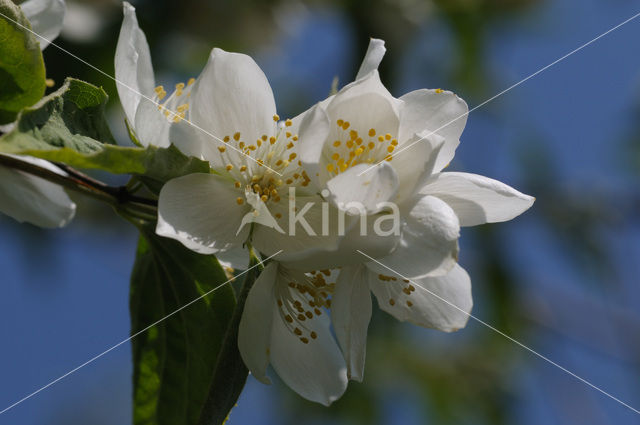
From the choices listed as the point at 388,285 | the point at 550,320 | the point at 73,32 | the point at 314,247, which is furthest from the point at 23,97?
the point at 550,320

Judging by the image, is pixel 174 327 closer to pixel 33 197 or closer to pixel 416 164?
pixel 33 197

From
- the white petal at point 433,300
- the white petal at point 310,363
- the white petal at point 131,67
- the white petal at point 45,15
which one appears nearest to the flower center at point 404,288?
the white petal at point 433,300

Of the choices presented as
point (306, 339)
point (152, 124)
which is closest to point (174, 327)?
point (306, 339)

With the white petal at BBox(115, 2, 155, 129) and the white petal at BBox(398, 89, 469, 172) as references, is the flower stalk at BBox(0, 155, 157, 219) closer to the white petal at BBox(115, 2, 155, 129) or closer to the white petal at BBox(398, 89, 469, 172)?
the white petal at BBox(115, 2, 155, 129)

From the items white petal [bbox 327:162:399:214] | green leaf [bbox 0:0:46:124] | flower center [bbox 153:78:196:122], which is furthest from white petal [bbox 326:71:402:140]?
green leaf [bbox 0:0:46:124]

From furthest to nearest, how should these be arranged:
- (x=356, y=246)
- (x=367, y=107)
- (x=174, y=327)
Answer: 1. (x=174, y=327)
2. (x=367, y=107)
3. (x=356, y=246)

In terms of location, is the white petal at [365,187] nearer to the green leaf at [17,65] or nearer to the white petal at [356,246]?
the white petal at [356,246]

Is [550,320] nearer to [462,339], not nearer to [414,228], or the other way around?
[462,339]
